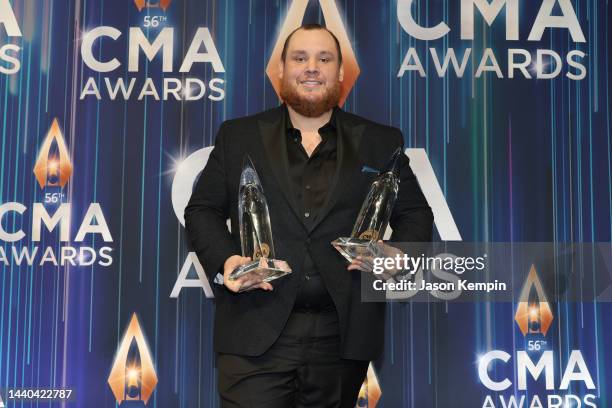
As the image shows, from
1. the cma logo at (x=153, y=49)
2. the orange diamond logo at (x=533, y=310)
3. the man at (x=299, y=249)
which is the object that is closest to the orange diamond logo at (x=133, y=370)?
the man at (x=299, y=249)

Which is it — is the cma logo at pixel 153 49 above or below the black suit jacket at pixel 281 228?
above

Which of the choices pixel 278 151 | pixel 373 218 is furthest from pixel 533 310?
pixel 278 151

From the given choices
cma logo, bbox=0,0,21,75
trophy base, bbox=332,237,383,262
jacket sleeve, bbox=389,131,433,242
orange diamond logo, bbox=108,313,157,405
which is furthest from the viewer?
cma logo, bbox=0,0,21,75

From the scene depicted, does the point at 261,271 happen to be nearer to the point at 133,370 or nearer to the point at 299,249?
the point at 299,249

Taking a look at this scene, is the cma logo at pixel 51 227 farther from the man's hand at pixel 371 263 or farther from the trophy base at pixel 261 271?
the man's hand at pixel 371 263

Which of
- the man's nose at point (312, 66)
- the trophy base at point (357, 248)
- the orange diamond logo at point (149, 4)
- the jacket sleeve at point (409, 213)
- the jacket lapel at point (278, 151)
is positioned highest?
the orange diamond logo at point (149, 4)

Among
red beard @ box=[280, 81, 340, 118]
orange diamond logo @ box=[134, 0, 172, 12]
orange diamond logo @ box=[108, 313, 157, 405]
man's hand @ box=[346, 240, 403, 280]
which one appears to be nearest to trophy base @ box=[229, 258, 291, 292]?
man's hand @ box=[346, 240, 403, 280]

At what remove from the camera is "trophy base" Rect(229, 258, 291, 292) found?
202 centimetres

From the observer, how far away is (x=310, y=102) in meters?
2.40

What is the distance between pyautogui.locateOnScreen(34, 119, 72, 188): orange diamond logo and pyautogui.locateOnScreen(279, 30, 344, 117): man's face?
1154 millimetres

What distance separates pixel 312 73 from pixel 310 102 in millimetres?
98

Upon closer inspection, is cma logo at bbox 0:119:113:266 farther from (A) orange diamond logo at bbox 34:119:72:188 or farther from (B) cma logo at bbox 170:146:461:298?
(B) cma logo at bbox 170:146:461:298

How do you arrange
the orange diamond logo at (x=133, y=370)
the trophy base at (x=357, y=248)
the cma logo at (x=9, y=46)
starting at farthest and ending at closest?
the cma logo at (x=9, y=46) < the orange diamond logo at (x=133, y=370) < the trophy base at (x=357, y=248)

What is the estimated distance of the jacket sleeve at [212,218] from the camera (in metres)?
2.17
